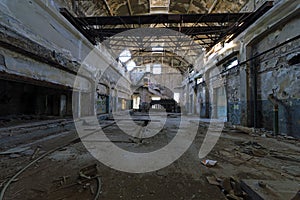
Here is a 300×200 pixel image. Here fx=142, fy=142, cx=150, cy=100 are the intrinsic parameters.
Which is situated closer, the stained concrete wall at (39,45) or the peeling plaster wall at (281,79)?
the stained concrete wall at (39,45)

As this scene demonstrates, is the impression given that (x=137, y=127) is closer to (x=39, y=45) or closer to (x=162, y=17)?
(x=39, y=45)

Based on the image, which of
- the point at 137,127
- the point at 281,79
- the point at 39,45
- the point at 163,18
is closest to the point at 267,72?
the point at 281,79

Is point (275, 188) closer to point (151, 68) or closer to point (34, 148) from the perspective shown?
point (34, 148)

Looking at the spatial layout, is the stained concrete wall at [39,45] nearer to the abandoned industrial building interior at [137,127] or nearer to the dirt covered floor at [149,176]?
the abandoned industrial building interior at [137,127]

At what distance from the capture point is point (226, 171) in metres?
2.13

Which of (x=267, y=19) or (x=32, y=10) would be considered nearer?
(x=32, y=10)

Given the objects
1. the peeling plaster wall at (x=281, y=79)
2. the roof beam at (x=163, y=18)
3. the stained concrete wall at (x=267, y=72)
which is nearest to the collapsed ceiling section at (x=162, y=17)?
the roof beam at (x=163, y=18)

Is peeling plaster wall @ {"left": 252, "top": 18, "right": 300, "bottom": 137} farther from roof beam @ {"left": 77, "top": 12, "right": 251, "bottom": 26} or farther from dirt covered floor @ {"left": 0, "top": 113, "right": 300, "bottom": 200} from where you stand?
dirt covered floor @ {"left": 0, "top": 113, "right": 300, "bottom": 200}

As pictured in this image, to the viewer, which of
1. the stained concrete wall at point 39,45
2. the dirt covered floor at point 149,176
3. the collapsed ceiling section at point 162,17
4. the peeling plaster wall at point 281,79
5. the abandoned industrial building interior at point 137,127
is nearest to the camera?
the dirt covered floor at point 149,176

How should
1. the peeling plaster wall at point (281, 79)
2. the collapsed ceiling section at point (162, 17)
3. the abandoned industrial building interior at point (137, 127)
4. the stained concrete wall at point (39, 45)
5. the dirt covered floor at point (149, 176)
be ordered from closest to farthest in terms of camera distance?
1. the dirt covered floor at point (149, 176)
2. the abandoned industrial building interior at point (137, 127)
3. the stained concrete wall at point (39, 45)
4. the peeling plaster wall at point (281, 79)
5. the collapsed ceiling section at point (162, 17)

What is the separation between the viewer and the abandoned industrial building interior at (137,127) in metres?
1.76

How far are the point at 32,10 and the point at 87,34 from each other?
3.49 metres

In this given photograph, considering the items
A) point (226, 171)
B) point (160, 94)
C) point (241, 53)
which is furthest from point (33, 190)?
point (160, 94)

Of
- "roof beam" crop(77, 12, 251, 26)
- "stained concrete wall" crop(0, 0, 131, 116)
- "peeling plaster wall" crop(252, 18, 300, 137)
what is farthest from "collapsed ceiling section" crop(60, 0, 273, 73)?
"peeling plaster wall" crop(252, 18, 300, 137)
